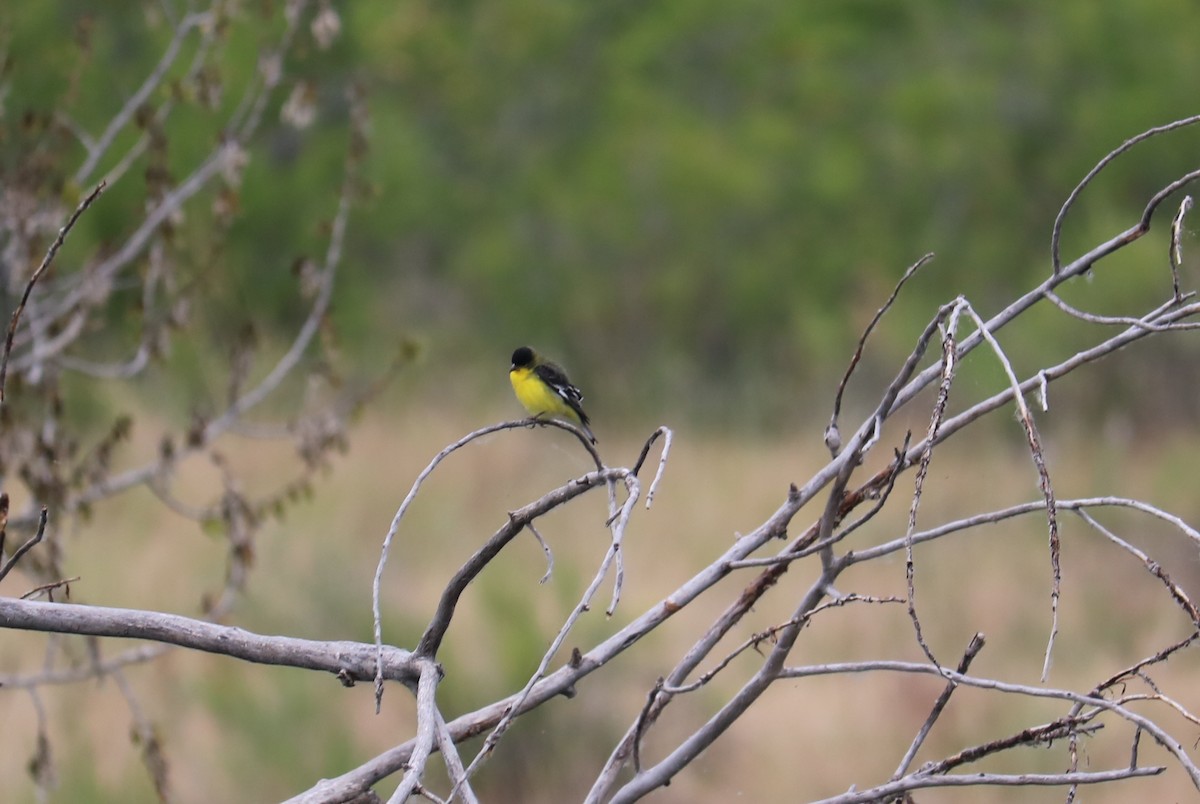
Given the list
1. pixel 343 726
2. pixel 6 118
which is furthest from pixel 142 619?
pixel 6 118

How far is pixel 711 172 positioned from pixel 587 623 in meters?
11.0

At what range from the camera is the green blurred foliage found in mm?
18078

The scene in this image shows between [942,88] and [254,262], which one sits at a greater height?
[942,88]

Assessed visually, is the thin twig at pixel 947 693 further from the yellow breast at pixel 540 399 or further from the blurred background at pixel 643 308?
the blurred background at pixel 643 308

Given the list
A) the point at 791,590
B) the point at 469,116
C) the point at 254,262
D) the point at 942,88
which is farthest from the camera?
the point at 469,116

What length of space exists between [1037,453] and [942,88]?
60.3ft

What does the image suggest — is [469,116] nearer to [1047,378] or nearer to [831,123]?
[831,123]

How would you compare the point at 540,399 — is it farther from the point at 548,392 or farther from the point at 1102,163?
the point at 1102,163

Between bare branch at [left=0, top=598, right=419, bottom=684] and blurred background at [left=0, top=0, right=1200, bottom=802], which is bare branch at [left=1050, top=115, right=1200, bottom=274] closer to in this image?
bare branch at [left=0, top=598, right=419, bottom=684]

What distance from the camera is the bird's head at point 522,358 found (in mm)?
5809

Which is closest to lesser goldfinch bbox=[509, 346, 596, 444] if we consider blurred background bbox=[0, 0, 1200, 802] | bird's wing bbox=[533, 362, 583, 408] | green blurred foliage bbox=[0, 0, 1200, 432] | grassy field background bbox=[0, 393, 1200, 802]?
bird's wing bbox=[533, 362, 583, 408]

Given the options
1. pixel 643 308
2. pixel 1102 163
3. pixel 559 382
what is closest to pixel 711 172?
pixel 643 308

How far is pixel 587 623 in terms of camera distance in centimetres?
A: 909

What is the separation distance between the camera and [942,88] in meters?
19.2
